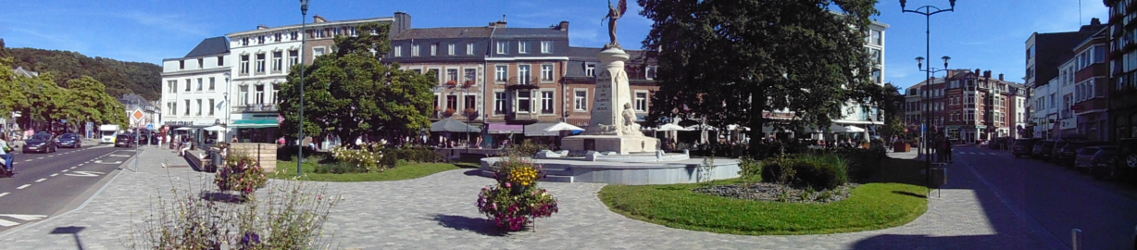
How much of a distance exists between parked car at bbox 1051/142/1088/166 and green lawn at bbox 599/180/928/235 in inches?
922

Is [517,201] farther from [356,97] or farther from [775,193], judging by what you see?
[356,97]

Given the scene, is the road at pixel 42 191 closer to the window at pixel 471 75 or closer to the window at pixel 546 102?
the window at pixel 471 75

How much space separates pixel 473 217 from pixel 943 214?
333 inches

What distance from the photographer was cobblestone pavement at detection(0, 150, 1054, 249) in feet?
29.8

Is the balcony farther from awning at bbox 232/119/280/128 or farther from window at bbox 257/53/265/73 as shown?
window at bbox 257/53/265/73

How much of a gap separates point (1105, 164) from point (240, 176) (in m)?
26.4

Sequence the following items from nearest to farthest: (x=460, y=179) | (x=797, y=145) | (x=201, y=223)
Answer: (x=201, y=223) → (x=460, y=179) → (x=797, y=145)

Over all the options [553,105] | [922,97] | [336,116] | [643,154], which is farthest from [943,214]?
[922,97]

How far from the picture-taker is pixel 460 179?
20.4 meters

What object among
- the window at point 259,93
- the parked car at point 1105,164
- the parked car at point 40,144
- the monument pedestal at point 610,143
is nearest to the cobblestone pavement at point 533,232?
the monument pedestal at point 610,143

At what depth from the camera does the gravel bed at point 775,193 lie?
13.4 m

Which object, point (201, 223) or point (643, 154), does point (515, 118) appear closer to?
point (643, 154)

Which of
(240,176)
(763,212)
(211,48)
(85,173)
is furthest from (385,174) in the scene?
(211,48)

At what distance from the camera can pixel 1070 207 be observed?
47.1 ft
